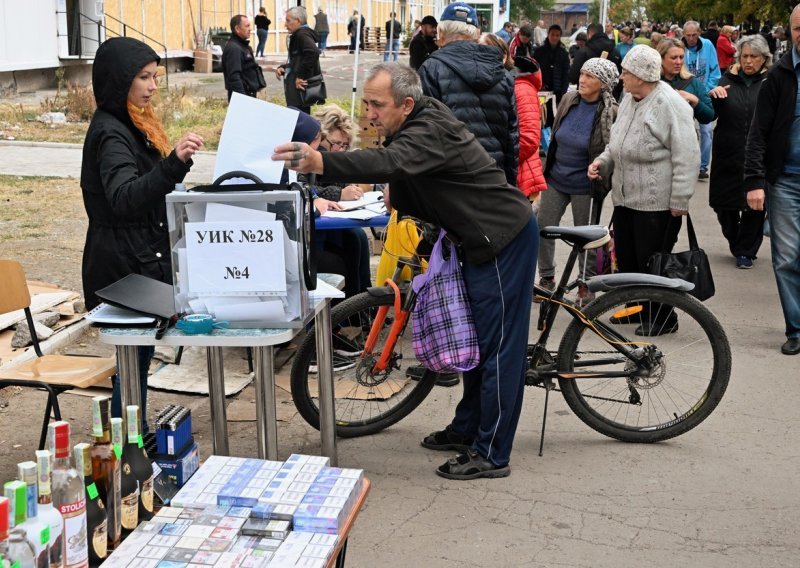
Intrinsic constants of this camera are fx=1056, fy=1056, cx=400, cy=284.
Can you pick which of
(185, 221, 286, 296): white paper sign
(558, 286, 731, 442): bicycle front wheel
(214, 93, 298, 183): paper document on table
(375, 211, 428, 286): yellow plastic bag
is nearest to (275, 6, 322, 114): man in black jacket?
(375, 211, 428, 286): yellow plastic bag

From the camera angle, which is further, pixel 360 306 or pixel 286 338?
pixel 360 306

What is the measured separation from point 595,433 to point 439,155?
2035 millimetres

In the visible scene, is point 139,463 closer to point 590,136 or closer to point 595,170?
point 595,170

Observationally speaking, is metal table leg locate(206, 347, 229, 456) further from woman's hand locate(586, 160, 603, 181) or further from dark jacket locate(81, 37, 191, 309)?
woman's hand locate(586, 160, 603, 181)

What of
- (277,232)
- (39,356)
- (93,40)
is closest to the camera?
(277,232)

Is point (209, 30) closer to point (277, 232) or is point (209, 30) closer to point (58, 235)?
point (58, 235)

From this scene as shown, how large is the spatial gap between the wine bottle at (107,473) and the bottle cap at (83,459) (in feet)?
0.18

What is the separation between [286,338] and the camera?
144 inches

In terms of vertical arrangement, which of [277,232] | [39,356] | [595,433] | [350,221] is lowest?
[595,433]

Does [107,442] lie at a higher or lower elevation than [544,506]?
higher

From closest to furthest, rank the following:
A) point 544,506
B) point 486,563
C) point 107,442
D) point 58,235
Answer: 1. point 107,442
2. point 486,563
3. point 544,506
4. point 58,235

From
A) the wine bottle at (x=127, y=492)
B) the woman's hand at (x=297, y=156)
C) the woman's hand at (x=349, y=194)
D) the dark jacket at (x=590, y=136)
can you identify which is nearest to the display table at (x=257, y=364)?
the woman's hand at (x=297, y=156)

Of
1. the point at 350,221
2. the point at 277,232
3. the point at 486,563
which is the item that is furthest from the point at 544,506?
the point at 350,221

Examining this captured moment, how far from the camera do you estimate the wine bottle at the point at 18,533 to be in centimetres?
217
